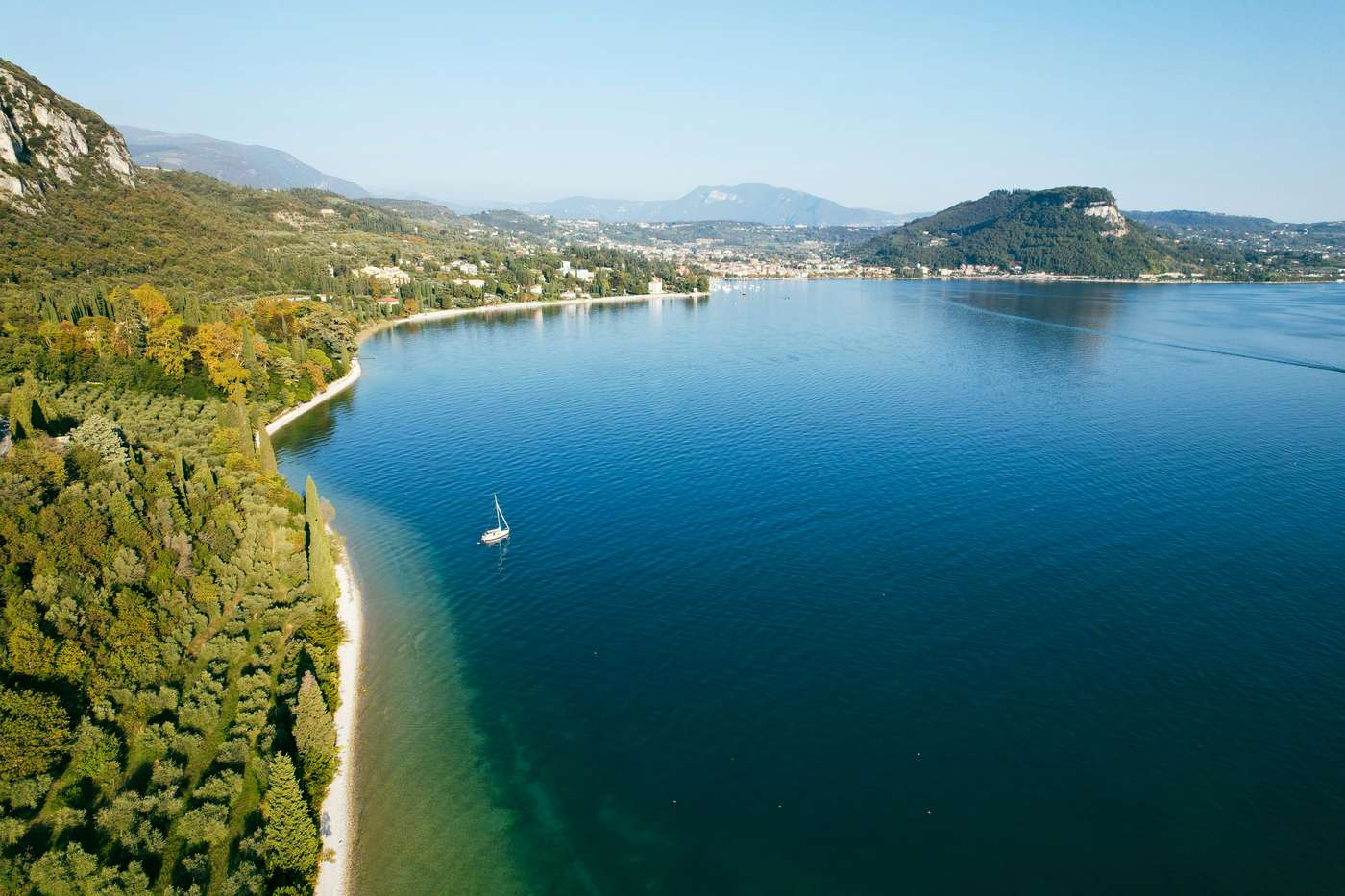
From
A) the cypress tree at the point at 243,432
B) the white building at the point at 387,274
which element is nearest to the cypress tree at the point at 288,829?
the cypress tree at the point at 243,432

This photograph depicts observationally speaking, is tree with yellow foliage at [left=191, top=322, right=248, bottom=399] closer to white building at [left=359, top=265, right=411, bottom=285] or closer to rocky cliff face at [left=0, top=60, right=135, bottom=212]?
rocky cliff face at [left=0, top=60, right=135, bottom=212]

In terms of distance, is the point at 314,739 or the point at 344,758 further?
the point at 344,758

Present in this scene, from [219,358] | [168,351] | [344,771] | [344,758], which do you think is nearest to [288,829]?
[344,771]

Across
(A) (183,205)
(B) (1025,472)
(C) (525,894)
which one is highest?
(A) (183,205)

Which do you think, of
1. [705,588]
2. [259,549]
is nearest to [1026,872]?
[705,588]

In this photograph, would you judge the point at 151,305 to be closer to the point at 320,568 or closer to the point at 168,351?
the point at 168,351

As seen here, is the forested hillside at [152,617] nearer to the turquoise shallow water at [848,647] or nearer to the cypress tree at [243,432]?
the cypress tree at [243,432]

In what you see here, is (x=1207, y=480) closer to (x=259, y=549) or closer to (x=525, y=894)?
(x=525, y=894)
